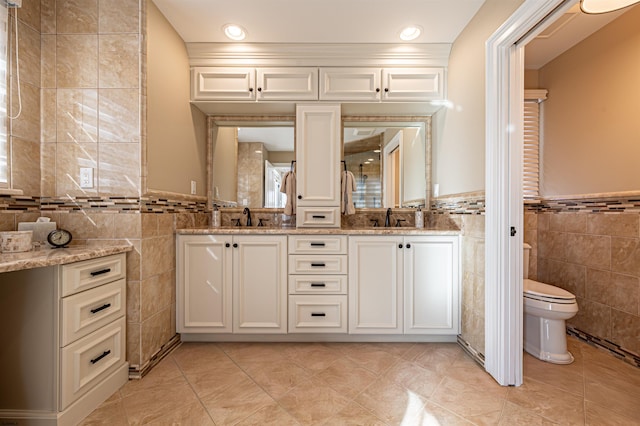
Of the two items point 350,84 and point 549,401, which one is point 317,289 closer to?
point 549,401

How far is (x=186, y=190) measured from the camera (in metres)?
2.32

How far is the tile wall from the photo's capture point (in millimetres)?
1973

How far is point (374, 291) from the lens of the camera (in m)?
2.16

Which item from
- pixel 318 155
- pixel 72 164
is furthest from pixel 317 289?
pixel 72 164

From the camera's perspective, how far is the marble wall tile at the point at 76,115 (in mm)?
1747

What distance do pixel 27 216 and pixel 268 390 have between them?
1.77 m

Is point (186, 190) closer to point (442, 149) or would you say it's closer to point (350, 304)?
point (350, 304)

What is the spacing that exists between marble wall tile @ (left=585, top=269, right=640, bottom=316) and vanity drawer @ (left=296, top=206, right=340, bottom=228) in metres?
2.10

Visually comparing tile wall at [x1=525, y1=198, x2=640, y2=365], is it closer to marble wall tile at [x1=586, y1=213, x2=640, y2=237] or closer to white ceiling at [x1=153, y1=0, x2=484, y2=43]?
marble wall tile at [x1=586, y1=213, x2=640, y2=237]

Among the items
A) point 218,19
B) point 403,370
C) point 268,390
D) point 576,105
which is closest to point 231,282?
point 268,390

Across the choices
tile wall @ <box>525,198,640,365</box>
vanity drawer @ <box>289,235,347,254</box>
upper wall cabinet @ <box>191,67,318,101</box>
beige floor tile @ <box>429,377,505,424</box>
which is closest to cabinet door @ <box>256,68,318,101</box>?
upper wall cabinet @ <box>191,67,318,101</box>

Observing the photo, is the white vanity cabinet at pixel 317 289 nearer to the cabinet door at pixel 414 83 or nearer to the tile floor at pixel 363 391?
the tile floor at pixel 363 391

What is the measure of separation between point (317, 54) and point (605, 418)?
9.74ft

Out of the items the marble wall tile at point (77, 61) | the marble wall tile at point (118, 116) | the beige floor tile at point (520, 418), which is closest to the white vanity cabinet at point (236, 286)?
the marble wall tile at point (118, 116)
